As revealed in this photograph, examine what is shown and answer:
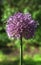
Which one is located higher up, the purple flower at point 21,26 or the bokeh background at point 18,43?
the bokeh background at point 18,43

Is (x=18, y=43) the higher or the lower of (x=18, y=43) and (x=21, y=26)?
the higher

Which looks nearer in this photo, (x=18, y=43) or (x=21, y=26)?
(x=21, y=26)

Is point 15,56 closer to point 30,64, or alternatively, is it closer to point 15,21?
point 30,64

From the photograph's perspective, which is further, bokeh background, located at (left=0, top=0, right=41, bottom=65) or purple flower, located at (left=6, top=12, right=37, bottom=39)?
bokeh background, located at (left=0, top=0, right=41, bottom=65)

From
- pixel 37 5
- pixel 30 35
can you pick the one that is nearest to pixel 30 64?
pixel 37 5

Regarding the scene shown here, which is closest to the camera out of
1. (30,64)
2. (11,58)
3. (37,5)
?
(30,64)
